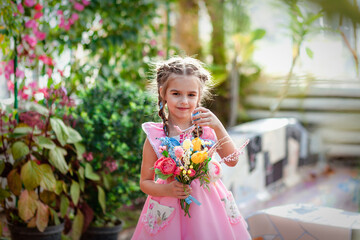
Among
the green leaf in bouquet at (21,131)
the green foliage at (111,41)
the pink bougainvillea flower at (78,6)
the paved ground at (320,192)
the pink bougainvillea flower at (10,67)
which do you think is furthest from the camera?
the paved ground at (320,192)

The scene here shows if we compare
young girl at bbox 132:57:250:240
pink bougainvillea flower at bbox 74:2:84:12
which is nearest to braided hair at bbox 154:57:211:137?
young girl at bbox 132:57:250:240

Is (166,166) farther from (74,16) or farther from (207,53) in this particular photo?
(207,53)

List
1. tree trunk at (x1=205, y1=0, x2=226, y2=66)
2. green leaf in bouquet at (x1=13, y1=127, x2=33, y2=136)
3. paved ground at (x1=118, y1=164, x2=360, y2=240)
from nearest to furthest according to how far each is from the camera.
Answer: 1. green leaf in bouquet at (x1=13, y1=127, x2=33, y2=136)
2. paved ground at (x1=118, y1=164, x2=360, y2=240)
3. tree trunk at (x1=205, y1=0, x2=226, y2=66)

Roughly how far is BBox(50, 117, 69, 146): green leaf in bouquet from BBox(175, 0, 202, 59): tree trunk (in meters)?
4.02

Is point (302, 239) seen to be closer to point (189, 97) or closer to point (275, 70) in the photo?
point (189, 97)

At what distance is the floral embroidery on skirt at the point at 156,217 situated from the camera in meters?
1.64

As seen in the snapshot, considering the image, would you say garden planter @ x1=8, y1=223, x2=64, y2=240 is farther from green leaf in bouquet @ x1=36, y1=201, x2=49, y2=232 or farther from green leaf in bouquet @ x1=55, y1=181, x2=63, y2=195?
green leaf in bouquet @ x1=55, y1=181, x2=63, y2=195

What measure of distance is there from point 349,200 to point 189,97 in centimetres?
368

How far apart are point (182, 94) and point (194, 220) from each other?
0.54m

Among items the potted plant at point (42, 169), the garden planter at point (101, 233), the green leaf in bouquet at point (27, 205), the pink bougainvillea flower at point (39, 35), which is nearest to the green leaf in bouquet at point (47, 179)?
the potted plant at point (42, 169)

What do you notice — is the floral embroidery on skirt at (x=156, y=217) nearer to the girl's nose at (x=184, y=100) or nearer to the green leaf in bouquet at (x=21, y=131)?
the girl's nose at (x=184, y=100)

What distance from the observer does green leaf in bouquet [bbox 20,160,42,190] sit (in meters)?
2.25

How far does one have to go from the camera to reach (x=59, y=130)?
7.70ft

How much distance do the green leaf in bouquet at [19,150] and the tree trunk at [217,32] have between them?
4.24m
